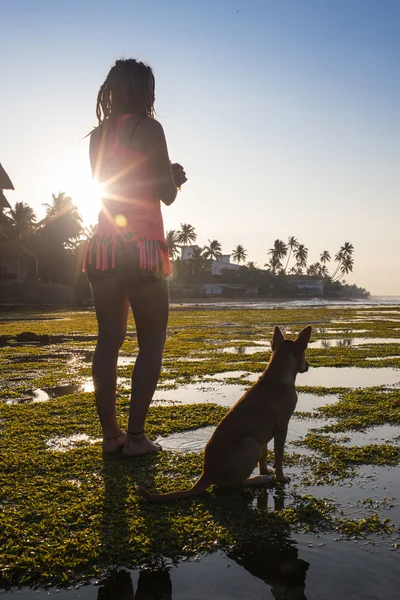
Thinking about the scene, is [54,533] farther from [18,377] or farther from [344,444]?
[18,377]

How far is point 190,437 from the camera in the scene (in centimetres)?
450

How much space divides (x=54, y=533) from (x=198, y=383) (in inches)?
189

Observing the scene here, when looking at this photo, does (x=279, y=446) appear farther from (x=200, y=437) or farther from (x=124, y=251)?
(x=124, y=251)

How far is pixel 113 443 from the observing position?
4.04 metres

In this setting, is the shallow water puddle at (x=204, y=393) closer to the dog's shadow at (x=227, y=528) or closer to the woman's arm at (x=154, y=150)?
the dog's shadow at (x=227, y=528)

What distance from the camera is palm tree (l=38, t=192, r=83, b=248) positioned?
65.1 m

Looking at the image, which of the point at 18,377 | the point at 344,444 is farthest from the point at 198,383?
the point at 344,444

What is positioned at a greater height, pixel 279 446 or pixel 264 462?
pixel 279 446

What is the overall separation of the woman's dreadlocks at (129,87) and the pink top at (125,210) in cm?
12

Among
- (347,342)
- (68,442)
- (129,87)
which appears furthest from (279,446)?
(347,342)

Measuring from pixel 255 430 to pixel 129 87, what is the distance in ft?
8.07

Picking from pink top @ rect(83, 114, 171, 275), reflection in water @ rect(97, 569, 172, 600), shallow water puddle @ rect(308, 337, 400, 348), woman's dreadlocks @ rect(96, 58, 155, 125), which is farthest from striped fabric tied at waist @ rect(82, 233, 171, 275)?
shallow water puddle @ rect(308, 337, 400, 348)

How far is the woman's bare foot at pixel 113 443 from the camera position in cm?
402

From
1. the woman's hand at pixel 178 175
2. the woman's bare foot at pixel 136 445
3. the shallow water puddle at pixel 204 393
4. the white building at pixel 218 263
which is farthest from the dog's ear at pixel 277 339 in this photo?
the white building at pixel 218 263
